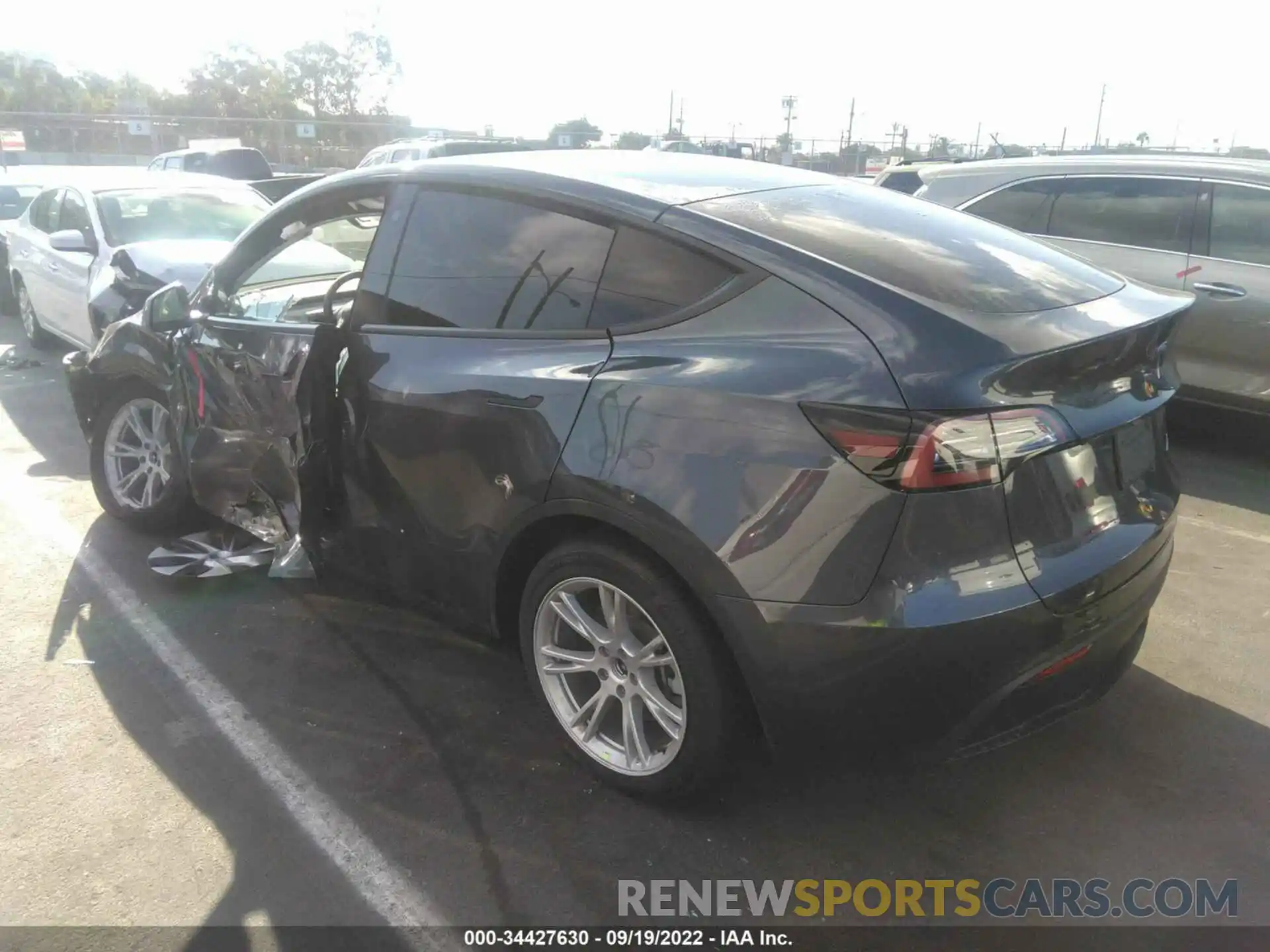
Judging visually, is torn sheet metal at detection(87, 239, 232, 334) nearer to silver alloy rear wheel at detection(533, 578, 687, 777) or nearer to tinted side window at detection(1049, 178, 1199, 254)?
silver alloy rear wheel at detection(533, 578, 687, 777)

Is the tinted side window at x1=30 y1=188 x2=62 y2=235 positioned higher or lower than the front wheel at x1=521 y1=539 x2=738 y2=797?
higher

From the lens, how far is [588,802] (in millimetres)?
2838

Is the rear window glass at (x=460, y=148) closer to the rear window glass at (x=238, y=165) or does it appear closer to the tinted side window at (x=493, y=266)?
the rear window glass at (x=238, y=165)

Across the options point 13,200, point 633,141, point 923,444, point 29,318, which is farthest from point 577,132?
point 923,444

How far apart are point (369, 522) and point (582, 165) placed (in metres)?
1.44

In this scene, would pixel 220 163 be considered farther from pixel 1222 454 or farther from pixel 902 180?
pixel 1222 454

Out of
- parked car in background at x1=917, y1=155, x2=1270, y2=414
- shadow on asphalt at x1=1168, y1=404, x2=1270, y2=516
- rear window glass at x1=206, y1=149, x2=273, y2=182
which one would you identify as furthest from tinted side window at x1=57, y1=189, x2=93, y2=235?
rear window glass at x1=206, y1=149, x2=273, y2=182

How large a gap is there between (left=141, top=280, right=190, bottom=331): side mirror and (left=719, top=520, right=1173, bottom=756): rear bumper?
2989mm

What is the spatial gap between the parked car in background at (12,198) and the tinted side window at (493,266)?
999 centimetres

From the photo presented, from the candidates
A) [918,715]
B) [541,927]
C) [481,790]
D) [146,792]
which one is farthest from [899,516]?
[146,792]

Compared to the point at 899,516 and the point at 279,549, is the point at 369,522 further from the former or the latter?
the point at 899,516

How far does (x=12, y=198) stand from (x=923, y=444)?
46.3 ft

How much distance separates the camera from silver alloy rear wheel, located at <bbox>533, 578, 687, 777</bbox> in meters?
2.67

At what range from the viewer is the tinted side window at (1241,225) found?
536cm
